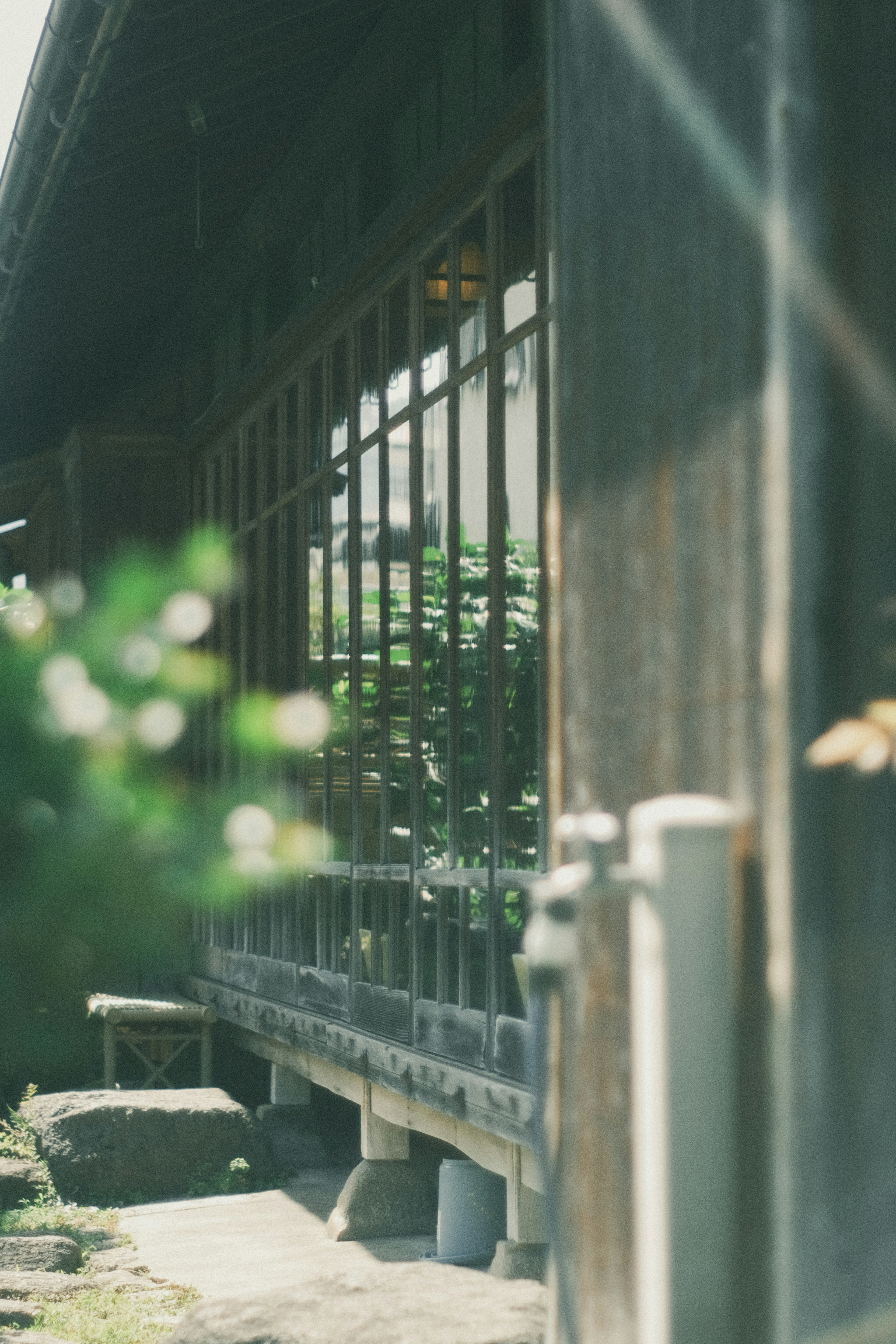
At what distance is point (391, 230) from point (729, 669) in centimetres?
652

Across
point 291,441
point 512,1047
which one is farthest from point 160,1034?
point 512,1047

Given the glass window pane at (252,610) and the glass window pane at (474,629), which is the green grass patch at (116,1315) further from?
the glass window pane at (252,610)

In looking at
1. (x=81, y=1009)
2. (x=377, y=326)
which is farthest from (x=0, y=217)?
(x=81, y=1009)

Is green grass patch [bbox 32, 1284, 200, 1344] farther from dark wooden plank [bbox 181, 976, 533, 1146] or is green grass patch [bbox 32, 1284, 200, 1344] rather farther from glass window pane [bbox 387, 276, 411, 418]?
glass window pane [bbox 387, 276, 411, 418]

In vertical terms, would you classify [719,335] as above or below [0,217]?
below

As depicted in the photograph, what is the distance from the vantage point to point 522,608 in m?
6.93

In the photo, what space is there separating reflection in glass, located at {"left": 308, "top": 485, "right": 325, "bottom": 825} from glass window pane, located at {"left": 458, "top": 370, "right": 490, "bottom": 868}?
7.83 feet

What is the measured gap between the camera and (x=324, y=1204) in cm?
970

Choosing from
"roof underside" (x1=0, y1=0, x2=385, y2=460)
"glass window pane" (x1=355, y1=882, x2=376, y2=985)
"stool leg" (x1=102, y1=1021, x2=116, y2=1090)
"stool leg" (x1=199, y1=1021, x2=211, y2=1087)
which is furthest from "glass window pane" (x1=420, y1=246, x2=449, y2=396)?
"stool leg" (x1=199, y1=1021, x2=211, y2=1087)

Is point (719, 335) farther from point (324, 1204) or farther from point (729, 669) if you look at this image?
point (324, 1204)

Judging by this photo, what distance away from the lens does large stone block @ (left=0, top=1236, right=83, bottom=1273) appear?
297 inches

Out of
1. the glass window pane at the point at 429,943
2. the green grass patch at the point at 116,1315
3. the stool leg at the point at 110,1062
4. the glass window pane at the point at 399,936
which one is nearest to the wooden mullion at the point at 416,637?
the glass window pane at the point at 429,943

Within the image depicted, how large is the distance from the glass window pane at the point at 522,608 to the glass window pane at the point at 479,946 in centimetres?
39

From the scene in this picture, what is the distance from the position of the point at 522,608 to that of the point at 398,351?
7.82 ft
